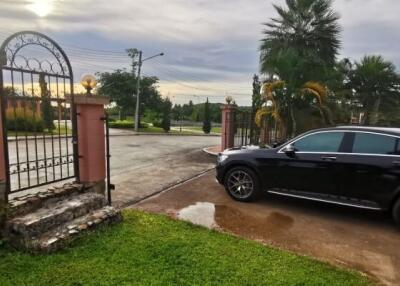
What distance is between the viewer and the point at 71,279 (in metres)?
3.31

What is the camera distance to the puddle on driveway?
5199 mm

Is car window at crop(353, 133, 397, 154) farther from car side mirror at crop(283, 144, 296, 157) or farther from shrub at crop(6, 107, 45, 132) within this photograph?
shrub at crop(6, 107, 45, 132)

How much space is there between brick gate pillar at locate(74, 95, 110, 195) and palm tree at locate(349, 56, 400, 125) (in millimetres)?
12461

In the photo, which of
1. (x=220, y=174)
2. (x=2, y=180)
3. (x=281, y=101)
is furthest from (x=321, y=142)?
(x=281, y=101)

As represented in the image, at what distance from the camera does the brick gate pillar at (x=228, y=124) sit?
11148 mm

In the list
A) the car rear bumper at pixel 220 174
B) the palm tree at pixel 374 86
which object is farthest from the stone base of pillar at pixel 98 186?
the palm tree at pixel 374 86

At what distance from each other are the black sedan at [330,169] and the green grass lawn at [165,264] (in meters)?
1.77

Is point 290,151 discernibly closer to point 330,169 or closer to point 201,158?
point 330,169

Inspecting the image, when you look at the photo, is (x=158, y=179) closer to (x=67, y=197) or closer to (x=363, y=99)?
(x=67, y=197)

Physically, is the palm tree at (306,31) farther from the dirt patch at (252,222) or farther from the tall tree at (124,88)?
the tall tree at (124,88)

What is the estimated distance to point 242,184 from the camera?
6254mm

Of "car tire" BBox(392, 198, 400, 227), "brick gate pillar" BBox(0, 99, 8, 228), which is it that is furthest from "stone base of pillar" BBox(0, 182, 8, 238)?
"car tire" BBox(392, 198, 400, 227)

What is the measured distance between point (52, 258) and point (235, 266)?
6.59 feet

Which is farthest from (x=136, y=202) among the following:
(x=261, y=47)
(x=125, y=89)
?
(x=125, y=89)
